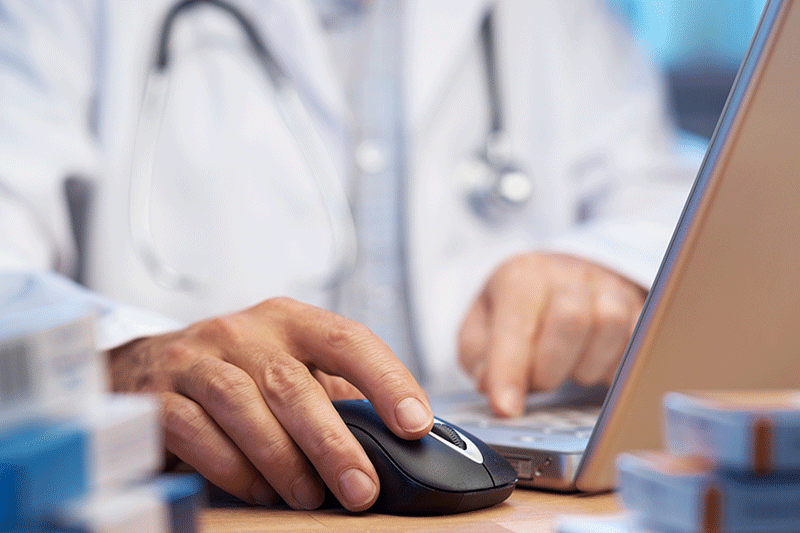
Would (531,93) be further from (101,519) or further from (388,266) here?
(101,519)

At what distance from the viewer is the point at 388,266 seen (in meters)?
1.08

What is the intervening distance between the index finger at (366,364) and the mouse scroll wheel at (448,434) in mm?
16

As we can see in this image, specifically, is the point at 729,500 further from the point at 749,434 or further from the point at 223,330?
the point at 223,330

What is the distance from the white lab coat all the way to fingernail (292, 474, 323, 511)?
606 millimetres

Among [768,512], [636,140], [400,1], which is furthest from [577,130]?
[768,512]

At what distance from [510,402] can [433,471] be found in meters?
0.20

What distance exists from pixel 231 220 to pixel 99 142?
0.74 feet

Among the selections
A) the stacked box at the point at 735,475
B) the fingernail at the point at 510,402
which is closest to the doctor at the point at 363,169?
the fingernail at the point at 510,402

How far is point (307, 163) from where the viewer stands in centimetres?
98

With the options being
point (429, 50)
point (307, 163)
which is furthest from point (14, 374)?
point (429, 50)

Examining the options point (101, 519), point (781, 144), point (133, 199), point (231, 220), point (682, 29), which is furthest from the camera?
point (682, 29)

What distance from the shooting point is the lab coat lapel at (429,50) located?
42.0 inches

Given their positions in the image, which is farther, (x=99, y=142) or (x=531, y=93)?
(x=531, y=93)

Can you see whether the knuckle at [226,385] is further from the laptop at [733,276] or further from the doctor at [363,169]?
the doctor at [363,169]
